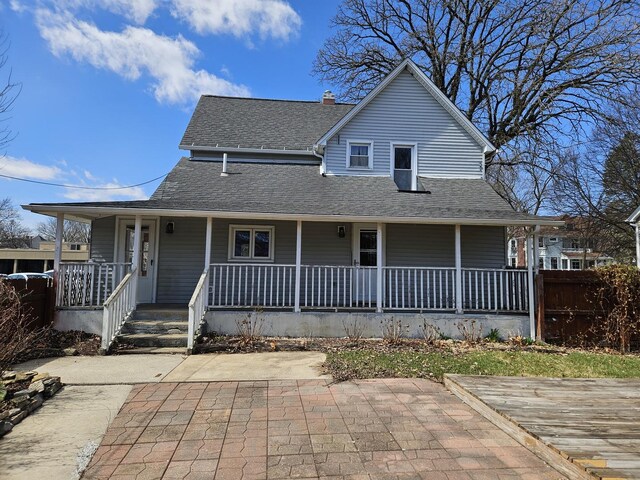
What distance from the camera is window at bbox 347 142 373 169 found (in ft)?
43.3

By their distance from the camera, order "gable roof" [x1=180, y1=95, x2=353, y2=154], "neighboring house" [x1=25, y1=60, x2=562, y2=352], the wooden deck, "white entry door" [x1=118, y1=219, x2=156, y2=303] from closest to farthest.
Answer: the wooden deck, "neighboring house" [x1=25, y1=60, x2=562, y2=352], "white entry door" [x1=118, y1=219, x2=156, y2=303], "gable roof" [x1=180, y1=95, x2=353, y2=154]

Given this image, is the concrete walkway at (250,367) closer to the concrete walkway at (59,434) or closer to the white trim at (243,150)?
the concrete walkway at (59,434)

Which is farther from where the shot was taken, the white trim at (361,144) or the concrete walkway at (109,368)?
the white trim at (361,144)

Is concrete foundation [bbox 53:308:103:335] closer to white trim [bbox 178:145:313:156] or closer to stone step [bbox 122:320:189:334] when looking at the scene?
stone step [bbox 122:320:189:334]

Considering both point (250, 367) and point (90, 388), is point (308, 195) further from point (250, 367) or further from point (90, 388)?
point (90, 388)

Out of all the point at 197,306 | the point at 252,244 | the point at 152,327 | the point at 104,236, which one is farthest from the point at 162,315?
the point at 104,236

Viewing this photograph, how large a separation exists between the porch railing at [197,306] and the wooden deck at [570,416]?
4924mm

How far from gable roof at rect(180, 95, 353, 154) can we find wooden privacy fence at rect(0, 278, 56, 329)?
647cm

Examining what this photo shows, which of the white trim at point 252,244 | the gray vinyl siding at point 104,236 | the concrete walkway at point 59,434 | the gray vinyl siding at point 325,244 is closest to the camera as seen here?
the concrete walkway at point 59,434

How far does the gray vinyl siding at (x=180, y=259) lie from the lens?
1112 cm

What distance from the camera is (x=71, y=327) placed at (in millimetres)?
8992

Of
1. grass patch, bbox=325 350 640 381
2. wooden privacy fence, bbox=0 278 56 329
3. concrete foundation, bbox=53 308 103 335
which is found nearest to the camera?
grass patch, bbox=325 350 640 381

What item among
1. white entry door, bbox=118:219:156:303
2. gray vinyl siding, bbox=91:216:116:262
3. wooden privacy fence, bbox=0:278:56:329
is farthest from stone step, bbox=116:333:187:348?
gray vinyl siding, bbox=91:216:116:262

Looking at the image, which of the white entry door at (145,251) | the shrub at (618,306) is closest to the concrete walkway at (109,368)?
the white entry door at (145,251)
